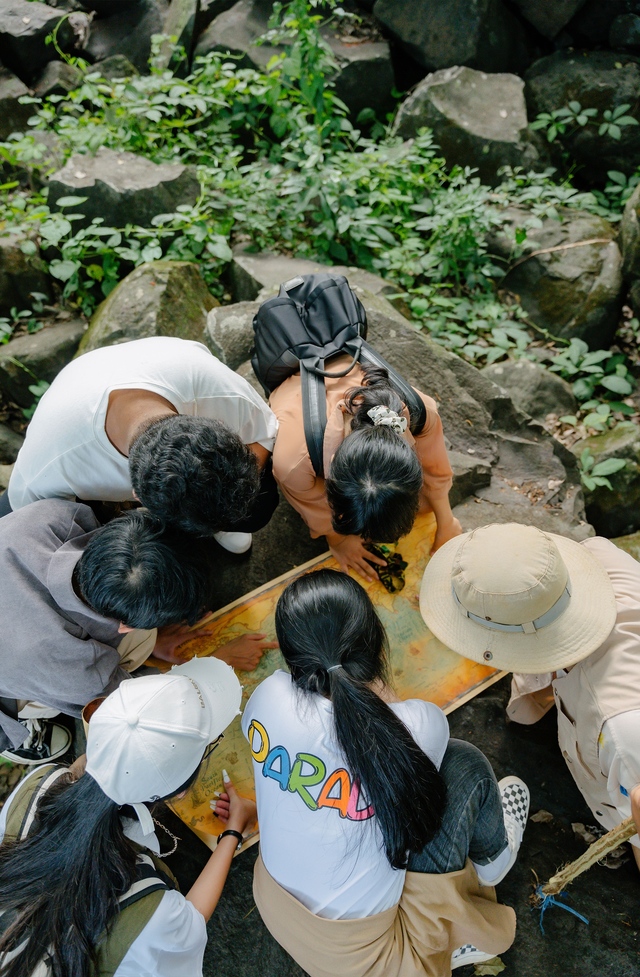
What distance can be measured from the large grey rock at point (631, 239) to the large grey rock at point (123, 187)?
3419 mm

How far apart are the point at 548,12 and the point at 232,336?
515 centimetres

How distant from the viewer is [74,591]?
88.2 inches

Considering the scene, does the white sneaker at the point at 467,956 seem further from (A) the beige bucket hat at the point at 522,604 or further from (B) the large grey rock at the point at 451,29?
(B) the large grey rock at the point at 451,29

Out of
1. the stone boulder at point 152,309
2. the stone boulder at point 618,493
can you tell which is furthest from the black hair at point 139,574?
the stone boulder at point 618,493

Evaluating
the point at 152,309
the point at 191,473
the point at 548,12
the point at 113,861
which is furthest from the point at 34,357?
the point at 548,12

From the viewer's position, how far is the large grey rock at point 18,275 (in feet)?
15.3

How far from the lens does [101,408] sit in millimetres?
2387

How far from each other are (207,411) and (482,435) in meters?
1.85

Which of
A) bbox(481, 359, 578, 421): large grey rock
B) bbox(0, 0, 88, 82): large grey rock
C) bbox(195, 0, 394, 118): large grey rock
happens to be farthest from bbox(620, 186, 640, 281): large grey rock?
bbox(0, 0, 88, 82): large grey rock

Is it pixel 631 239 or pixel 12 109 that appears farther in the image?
pixel 12 109

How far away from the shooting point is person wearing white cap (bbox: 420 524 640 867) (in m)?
2.10

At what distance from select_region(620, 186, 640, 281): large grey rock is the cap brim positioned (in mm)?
4549

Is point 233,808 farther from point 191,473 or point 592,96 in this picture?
point 592,96

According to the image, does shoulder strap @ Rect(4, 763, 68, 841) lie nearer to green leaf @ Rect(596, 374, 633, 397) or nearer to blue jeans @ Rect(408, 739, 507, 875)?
blue jeans @ Rect(408, 739, 507, 875)
